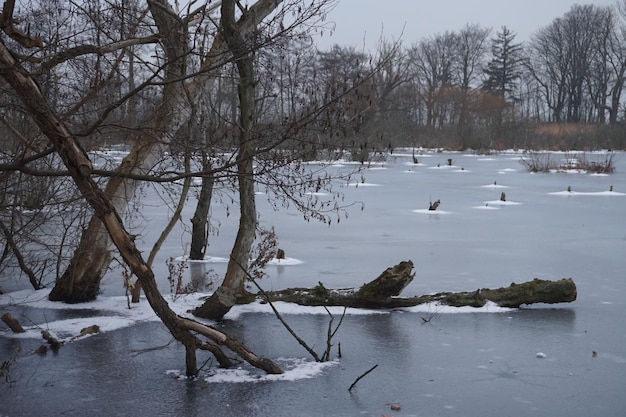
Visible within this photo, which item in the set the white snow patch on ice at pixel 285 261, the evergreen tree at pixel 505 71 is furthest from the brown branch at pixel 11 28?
the evergreen tree at pixel 505 71

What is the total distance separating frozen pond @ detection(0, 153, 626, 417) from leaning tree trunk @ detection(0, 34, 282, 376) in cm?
45

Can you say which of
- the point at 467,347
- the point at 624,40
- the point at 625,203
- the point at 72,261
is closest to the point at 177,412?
the point at 467,347

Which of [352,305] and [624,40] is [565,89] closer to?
[624,40]

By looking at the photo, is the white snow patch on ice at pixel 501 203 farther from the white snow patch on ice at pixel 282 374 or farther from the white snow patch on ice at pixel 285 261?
the white snow patch on ice at pixel 282 374

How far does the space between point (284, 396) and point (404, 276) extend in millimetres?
3139

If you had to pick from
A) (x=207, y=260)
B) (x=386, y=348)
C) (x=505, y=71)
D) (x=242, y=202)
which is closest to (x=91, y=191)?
(x=386, y=348)

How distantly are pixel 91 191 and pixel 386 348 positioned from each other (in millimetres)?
3406

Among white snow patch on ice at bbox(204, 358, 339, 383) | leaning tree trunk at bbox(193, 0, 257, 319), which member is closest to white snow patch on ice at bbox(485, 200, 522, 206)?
leaning tree trunk at bbox(193, 0, 257, 319)

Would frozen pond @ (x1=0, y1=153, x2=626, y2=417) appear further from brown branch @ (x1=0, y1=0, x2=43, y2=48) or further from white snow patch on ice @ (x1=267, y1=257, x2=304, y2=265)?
brown branch @ (x1=0, y1=0, x2=43, y2=48)

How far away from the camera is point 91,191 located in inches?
226

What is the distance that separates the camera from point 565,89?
283 feet

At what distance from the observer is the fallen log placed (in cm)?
939

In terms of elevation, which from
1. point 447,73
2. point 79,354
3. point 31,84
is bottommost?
point 79,354

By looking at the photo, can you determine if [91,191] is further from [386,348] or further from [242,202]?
[242,202]
